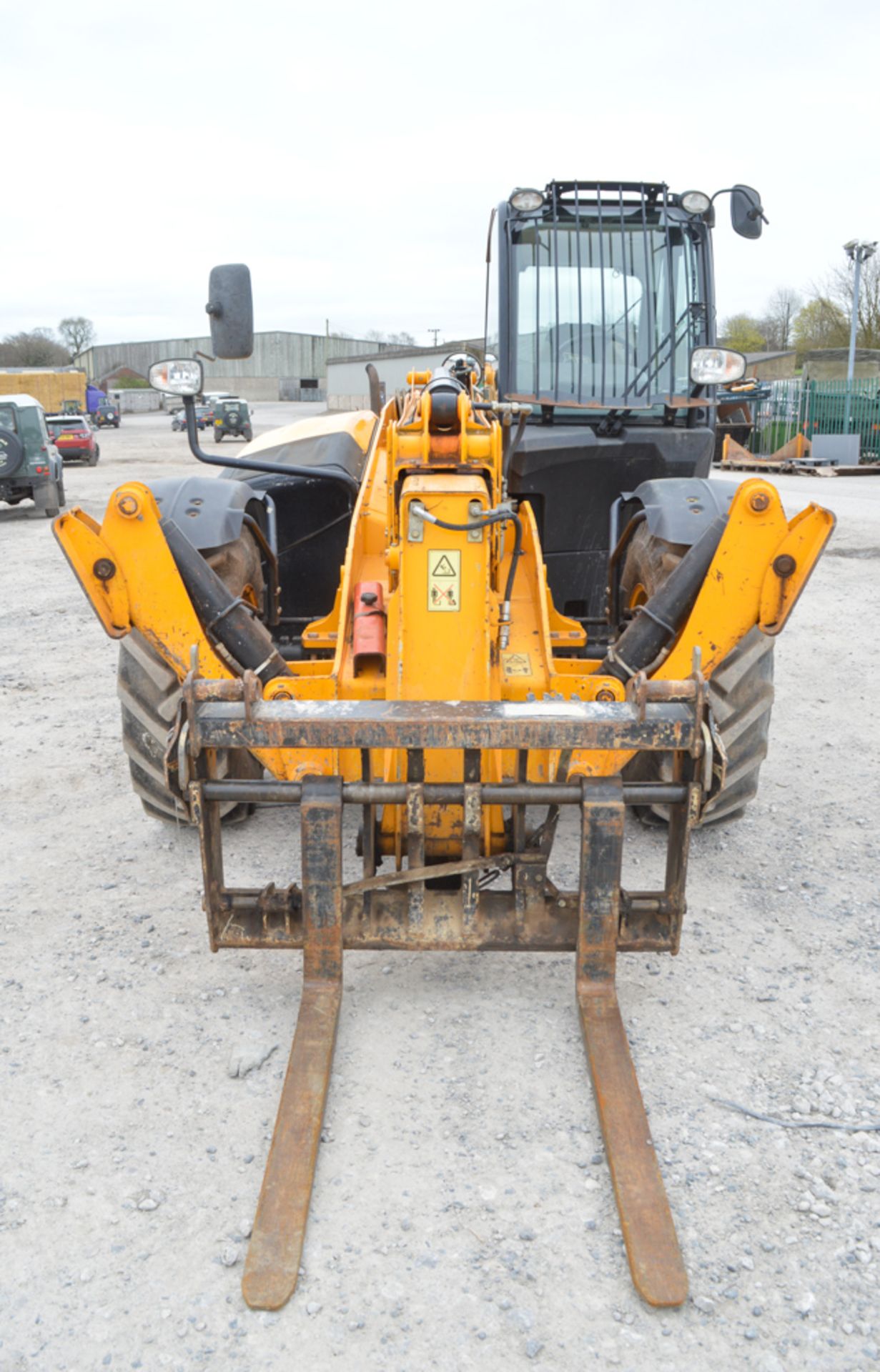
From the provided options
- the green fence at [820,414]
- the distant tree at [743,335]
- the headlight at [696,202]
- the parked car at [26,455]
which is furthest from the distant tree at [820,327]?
the headlight at [696,202]

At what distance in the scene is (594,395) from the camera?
5.41m

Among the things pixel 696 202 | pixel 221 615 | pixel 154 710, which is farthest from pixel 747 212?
pixel 154 710

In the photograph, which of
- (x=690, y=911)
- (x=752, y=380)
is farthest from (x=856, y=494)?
(x=690, y=911)

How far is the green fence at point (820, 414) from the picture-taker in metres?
24.6

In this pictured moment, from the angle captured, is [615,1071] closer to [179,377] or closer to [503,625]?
[503,625]

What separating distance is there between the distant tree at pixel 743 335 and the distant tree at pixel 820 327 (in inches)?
199

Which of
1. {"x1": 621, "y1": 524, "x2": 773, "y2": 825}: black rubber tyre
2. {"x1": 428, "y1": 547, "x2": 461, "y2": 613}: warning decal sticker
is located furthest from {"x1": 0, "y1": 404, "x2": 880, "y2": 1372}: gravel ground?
{"x1": 428, "y1": 547, "x2": 461, "y2": 613}: warning decal sticker

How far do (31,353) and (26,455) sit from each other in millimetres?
58777

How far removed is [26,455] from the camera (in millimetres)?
16859

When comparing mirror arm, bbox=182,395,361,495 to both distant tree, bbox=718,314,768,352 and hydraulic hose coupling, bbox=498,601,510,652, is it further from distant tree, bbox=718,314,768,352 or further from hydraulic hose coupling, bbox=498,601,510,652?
distant tree, bbox=718,314,768,352

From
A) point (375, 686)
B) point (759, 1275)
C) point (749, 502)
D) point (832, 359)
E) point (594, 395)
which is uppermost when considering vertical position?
point (832, 359)

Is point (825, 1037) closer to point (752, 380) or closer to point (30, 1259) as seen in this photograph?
point (30, 1259)

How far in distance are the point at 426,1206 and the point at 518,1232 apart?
23 cm

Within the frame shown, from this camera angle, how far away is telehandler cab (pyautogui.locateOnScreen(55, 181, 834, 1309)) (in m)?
2.97
